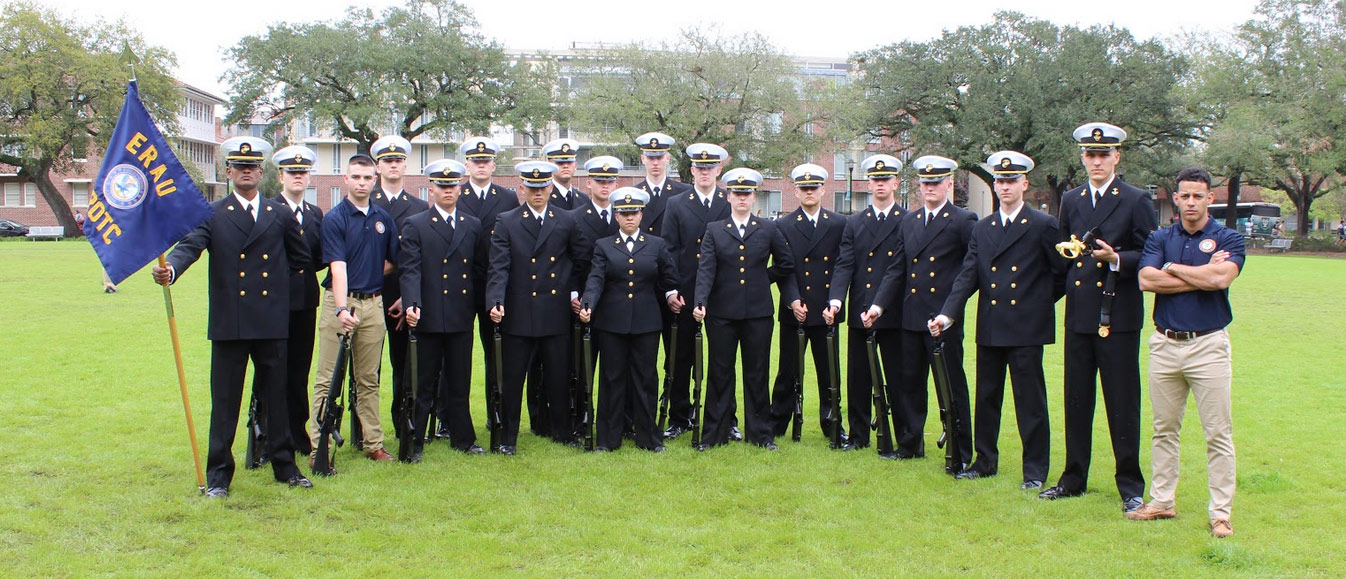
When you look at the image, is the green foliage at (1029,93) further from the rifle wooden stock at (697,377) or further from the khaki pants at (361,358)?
the khaki pants at (361,358)

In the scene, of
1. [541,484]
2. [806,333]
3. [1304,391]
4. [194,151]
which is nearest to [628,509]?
[541,484]

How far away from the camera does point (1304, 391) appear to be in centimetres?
1119

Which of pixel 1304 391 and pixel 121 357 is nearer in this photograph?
pixel 1304 391

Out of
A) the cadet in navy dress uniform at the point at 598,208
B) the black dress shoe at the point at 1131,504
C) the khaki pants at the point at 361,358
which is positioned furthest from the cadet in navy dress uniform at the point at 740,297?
the black dress shoe at the point at 1131,504

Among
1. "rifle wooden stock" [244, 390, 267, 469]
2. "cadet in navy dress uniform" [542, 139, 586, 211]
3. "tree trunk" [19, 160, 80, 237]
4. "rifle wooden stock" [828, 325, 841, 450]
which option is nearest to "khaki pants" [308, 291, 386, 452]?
"rifle wooden stock" [244, 390, 267, 469]

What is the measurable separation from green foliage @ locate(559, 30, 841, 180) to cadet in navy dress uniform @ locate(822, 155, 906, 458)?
4195 centimetres

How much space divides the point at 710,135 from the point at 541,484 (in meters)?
45.7

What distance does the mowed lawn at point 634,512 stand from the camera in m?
5.70

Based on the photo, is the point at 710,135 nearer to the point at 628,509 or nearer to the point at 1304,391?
the point at 1304,391

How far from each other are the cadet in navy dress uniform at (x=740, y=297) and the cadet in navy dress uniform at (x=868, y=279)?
0.43 metres

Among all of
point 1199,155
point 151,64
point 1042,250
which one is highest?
point 151,64

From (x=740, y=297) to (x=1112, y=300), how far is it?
292 cm

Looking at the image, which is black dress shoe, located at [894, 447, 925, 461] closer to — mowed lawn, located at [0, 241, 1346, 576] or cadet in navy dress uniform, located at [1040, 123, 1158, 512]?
mowed lawn, located at [0, 241, 1346, 576]

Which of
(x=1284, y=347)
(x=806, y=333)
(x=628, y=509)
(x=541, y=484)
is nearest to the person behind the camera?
(x=628, y=509)
